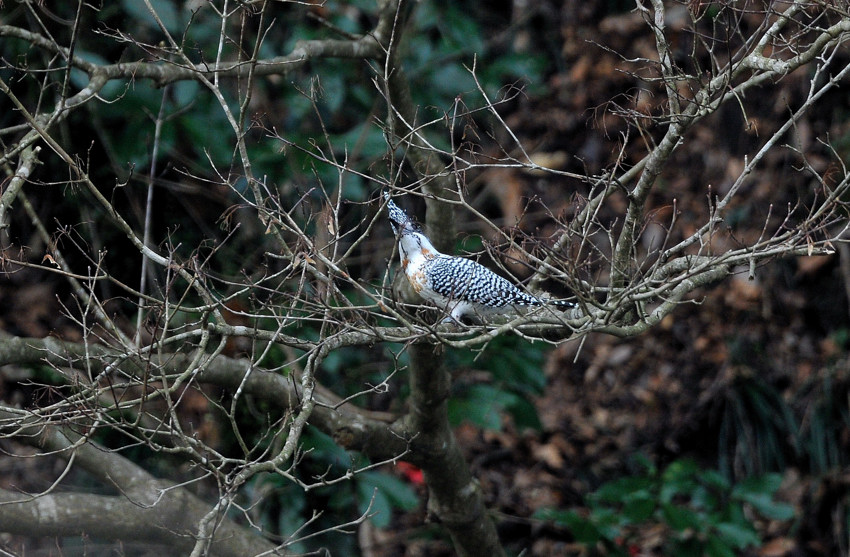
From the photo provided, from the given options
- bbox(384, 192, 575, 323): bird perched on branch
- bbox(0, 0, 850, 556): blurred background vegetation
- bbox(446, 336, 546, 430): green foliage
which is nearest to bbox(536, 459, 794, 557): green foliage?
bbox(0, 0, 850, 556): blurred background vegetation

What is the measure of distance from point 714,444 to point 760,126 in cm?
239

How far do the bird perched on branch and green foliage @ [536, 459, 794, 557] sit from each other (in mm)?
1508

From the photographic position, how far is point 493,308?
4230 millimetres

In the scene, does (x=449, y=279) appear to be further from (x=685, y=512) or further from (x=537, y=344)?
(x=685, y=512)

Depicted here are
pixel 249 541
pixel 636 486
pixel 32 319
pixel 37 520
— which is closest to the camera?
pixel 37 520

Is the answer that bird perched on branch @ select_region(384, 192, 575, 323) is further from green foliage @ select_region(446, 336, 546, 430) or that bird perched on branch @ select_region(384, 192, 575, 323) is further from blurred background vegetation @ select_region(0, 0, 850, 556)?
green foliage @ select_region(446, 336, 546, 430)

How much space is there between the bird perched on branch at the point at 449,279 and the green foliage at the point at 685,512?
1.51 metres

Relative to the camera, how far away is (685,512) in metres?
5.11

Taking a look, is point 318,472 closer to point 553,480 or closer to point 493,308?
point 493,308

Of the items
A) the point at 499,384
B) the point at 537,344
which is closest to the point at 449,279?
the point at 499,384

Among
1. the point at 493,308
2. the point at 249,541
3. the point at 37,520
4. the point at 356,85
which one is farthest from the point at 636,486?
the point at 37,520

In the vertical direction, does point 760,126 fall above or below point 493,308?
above

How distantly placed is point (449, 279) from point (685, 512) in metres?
1.98

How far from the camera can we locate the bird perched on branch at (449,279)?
4.07m
